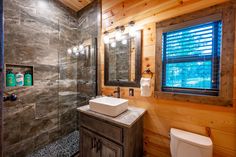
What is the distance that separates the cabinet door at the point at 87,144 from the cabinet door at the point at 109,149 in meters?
0.10

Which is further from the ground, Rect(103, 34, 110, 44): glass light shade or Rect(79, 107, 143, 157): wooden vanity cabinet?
Rect(103, 34, 110, 44): glass light shade

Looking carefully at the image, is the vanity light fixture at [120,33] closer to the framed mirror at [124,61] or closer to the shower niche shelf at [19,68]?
the framed mirror at [124,61]

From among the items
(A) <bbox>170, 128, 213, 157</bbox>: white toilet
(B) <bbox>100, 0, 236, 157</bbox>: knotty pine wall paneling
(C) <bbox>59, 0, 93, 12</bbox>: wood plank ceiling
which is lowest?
(A) <bbox>170, 128, 213, 157</bbox>: white toilet

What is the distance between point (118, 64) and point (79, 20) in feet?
4.74

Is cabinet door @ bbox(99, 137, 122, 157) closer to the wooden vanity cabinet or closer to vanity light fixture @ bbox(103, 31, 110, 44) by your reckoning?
the wooden vanity cabinet

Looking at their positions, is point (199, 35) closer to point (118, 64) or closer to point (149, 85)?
point (149, 85)

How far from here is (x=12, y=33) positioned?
1.60 metres

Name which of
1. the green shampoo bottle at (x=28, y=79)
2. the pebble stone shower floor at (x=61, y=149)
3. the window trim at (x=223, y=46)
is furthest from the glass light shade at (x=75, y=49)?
the window trim at (x=223, y=46)

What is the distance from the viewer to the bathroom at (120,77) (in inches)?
44.7

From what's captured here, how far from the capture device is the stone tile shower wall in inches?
63.9

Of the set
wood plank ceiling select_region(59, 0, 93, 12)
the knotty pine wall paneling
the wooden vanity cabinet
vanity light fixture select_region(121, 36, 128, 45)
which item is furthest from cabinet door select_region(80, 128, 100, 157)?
wood plank ceiling select_region(59, 0, 93, 12)

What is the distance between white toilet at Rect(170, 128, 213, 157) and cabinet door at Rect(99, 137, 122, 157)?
22.5 inches

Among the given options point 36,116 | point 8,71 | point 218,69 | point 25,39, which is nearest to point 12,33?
point 25,39

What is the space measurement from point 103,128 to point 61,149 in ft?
3.85
